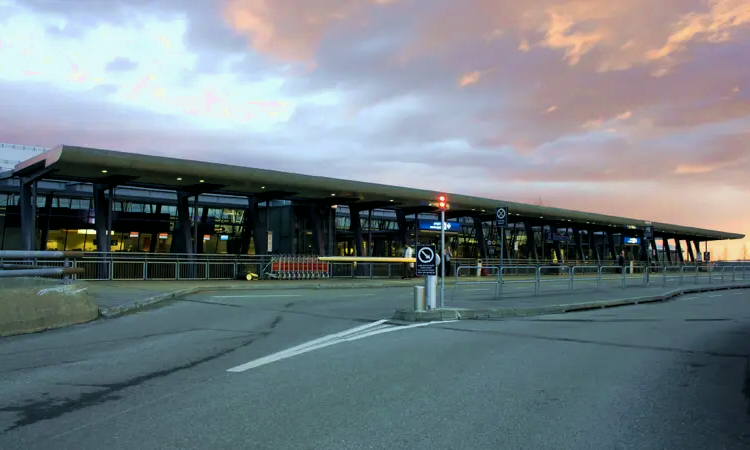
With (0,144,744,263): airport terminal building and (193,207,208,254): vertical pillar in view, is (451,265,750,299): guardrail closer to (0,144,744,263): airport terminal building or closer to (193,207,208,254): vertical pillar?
(0,144,744,263): airport terminal building

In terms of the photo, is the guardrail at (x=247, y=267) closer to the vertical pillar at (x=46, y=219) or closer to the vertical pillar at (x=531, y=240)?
the vertical pillar at (x=46, y=219)

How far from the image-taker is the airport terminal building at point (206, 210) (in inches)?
1005

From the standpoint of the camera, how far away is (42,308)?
11.2 metres

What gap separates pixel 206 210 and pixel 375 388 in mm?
31961

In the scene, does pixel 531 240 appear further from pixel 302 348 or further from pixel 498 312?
pixel 302 348

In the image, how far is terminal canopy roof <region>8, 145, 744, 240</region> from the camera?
22.7 m

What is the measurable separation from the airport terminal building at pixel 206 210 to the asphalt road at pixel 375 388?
570 inches

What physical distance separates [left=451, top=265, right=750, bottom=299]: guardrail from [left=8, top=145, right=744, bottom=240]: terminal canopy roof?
6.41m

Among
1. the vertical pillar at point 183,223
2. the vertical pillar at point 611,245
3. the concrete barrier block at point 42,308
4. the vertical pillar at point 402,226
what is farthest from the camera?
the vertical pillar at point 611,245

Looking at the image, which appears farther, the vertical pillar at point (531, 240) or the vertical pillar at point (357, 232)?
Result: the vertical pillar at point (531, 240)

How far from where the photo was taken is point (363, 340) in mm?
10258

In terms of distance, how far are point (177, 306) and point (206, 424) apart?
37.5ft

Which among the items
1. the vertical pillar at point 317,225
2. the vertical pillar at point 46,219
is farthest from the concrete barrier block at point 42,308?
the vertical pillar at point 317,225

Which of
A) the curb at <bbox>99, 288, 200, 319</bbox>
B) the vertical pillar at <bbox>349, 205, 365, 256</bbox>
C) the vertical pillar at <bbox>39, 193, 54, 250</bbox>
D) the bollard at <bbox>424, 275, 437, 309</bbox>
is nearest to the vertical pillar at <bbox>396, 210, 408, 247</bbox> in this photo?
the vertical pillar at <bbox>349, 205, 365, 256</bbox>
